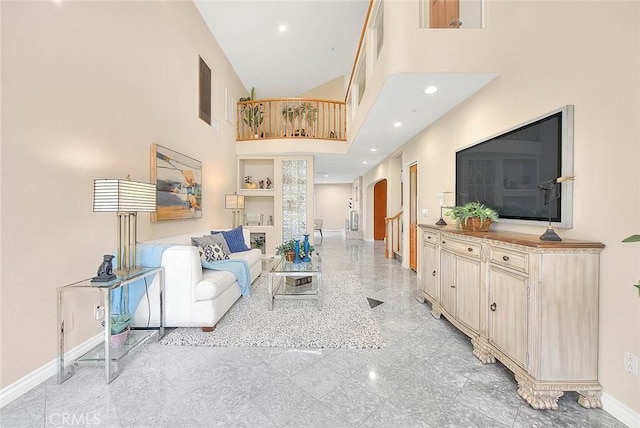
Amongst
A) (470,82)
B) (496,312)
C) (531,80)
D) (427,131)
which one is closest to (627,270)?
(496,312)

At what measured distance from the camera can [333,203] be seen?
13820mm

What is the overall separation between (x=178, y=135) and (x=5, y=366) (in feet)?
9.94

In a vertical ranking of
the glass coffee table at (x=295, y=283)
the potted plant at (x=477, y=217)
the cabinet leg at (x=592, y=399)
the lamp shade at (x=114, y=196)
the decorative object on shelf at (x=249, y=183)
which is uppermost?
the decorative object on shelf at (x=249, y=183)

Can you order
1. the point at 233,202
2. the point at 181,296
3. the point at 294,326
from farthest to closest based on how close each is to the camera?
the point at 233,202 → the point at 294,326 → the point at 181,296

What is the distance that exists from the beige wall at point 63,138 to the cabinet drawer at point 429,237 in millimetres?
3416

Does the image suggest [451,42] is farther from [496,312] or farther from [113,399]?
[113,399]

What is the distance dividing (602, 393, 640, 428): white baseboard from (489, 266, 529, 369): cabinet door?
0.45m

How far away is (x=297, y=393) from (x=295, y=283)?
204cm

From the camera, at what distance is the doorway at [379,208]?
977 centimetres

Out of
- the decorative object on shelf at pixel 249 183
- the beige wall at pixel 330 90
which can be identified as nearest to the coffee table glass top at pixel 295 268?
the decorative object on shelf at pixel 249 183

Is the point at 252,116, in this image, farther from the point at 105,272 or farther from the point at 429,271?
the point at 429,271

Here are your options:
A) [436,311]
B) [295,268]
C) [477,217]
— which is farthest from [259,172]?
[477,217]

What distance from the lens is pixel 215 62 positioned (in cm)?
523

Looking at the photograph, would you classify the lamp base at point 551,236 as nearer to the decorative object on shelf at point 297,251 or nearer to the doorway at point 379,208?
the decorative object on shelf at point 297,251
